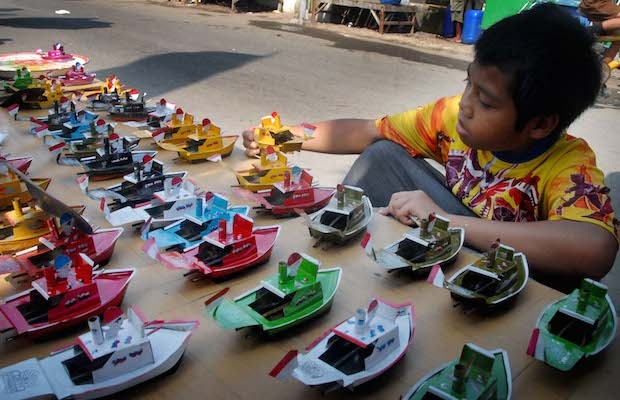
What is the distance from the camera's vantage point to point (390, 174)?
5.66 feet

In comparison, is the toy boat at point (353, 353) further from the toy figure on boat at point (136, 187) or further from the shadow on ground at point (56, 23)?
the shadow on ground at point (56, 23)

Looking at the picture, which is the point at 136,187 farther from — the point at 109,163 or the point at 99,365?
the point at 99,365

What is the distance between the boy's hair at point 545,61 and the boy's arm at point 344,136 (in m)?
0.60

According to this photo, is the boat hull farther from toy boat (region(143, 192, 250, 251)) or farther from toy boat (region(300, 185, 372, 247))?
toy boat (region(300, 185, 372, 247))

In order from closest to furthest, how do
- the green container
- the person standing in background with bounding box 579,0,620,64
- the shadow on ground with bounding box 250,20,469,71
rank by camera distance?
the person standing in background with bounding box 579,0,620,64
the green container
the shadow on ground with bounding box 250,20,469,71

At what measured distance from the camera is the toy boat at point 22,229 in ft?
4.10

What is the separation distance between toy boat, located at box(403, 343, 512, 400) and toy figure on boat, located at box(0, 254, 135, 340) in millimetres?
629

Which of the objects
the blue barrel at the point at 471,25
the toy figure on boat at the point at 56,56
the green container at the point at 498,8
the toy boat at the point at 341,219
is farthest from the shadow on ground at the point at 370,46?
the toy boat at the point at 341,219

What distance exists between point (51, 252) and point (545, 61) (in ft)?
3.94

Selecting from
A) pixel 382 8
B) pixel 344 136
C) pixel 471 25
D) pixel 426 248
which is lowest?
pixel 426 248

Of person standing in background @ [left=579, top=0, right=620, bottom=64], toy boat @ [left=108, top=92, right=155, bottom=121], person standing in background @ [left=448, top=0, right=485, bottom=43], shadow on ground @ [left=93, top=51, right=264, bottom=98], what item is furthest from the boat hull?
person standing in background @ [left=448, top=0, right=485, bottom=43]

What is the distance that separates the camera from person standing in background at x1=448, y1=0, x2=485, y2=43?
28.9 ft

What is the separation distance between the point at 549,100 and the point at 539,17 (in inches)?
8.2

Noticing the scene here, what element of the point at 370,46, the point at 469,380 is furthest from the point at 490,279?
the point at 370,46
